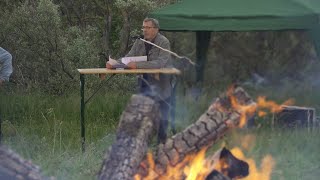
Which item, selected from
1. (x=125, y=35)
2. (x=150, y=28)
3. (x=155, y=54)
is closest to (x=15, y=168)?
(x=155, y=54)

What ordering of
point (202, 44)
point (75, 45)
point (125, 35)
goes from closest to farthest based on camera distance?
point (202, 44)
point (75, 45)
point (125, 35)

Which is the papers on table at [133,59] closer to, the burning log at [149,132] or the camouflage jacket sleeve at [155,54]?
the camouflage jacket sleeve at [155,54]

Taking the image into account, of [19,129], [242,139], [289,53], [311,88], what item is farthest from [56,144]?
[289,53]

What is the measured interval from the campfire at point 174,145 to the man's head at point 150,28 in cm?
264

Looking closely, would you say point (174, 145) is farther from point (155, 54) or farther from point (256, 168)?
point (155, 54)

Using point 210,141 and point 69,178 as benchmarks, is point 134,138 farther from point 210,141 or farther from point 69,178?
point 69,178

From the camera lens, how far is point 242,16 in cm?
848

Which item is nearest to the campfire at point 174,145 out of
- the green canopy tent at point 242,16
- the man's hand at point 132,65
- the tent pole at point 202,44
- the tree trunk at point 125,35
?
the man's hand at point 132,65

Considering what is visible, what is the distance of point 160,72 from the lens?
6.45m

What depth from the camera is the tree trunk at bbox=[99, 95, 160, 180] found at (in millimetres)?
4449

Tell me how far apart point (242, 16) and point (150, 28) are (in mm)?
1788

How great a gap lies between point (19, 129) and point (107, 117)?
Answer: 126cm

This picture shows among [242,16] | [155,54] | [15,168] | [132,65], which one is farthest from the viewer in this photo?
[242,16]

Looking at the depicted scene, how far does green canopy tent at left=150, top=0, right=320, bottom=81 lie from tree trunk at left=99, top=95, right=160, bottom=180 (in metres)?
3.57
